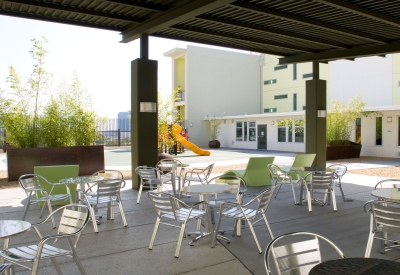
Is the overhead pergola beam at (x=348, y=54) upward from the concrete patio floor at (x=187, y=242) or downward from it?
upward

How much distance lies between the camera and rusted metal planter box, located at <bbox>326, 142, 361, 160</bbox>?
15578 mm

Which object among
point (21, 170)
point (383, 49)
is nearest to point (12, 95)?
point (21, 170)

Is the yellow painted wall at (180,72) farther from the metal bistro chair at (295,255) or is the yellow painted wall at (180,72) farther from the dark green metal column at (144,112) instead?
the metal bistro chair at (295,255)

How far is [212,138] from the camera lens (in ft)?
85.3

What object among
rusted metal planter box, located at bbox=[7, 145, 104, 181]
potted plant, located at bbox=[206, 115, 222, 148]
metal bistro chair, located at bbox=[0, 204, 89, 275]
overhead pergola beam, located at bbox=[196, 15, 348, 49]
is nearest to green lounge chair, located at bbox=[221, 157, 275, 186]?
overhead pergola beam, located at bbox=[196, 15, 348, 49]

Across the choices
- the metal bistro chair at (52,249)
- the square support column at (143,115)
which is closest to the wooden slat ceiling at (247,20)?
the square support column at (143,115)

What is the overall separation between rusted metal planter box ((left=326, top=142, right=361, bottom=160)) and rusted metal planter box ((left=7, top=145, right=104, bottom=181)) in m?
9.59

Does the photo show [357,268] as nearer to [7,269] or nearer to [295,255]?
[295,255]

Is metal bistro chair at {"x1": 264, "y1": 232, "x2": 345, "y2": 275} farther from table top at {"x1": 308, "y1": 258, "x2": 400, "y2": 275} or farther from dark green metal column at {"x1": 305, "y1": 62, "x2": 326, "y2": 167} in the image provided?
dark green metal column at {"x1": 305, "y1": 62, "x2": 326, "y2": 167}

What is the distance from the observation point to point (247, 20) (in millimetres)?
7246

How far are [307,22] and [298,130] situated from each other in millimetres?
14517

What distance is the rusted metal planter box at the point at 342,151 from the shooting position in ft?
51.1

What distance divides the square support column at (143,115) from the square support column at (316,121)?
4.44 meters

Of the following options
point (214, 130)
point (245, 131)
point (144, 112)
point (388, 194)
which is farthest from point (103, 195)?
point (214, 130)
